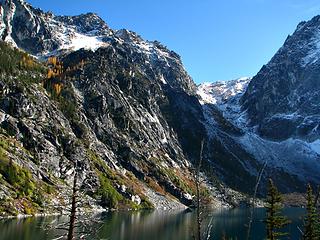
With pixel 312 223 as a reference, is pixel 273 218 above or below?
above

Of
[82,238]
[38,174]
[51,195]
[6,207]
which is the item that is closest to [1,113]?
[38,174]

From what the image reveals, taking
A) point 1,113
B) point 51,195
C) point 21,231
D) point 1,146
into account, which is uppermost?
point 1,113

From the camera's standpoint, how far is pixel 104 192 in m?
195

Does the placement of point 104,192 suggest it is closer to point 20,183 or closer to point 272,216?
point 20,183

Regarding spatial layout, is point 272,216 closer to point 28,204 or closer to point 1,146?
point 28,204

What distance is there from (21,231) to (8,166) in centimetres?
6227

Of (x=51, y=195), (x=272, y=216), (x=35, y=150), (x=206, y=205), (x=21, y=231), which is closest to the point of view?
(x=206, y=205)

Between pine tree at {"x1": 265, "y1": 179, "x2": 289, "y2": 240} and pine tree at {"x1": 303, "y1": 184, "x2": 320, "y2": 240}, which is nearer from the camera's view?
pine tree at {"x1": 303, "y1": 184, "x2": 320, "y2": 240}

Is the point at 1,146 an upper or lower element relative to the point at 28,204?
upper

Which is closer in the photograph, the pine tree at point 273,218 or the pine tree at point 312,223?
the pine tree at point 312,223

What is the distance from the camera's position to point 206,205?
1700cm

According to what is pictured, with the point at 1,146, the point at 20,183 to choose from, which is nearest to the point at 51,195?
the point at 20,183

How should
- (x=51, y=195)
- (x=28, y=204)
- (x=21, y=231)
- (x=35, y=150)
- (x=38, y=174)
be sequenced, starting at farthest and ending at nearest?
(x=35, y=150), (x=38, y=174), (x=51, y=195), (x=28, y=204), (x=21, y=231)

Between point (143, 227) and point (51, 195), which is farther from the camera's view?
point (51, 195)
